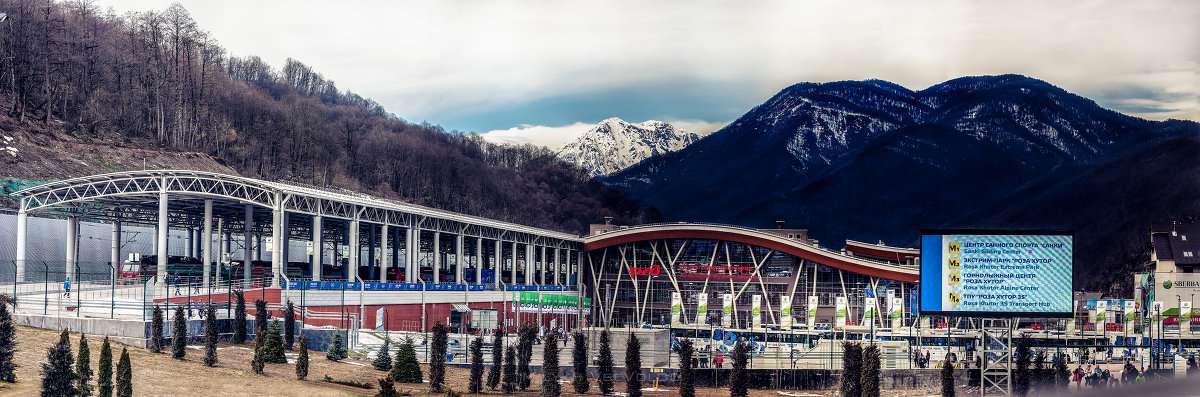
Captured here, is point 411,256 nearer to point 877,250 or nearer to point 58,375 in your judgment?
point 58,375

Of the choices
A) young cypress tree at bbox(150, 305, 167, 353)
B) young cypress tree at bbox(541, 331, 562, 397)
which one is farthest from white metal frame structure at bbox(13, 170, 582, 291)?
young cypress tree at bbox(541, 331, 562, 397)

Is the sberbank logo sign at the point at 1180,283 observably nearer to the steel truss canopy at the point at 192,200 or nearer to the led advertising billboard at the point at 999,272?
the led advertising billboard at the point at 999,272

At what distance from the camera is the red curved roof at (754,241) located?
8469 centimetres

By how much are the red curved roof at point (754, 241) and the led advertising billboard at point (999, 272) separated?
44.9 metres

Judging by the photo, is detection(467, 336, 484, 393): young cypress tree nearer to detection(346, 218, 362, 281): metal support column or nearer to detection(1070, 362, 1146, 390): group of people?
detection(1070, 362, 1146, 390): group of people

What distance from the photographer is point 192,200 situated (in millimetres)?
65312

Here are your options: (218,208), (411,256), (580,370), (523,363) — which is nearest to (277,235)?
(411,256)

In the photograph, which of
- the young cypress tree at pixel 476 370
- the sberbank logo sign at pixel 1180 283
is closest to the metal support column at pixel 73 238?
the young cypress tree at pixel 476 370

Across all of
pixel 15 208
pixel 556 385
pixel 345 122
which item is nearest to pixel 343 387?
pixel 556 385

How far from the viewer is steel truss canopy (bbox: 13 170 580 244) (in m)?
57.8

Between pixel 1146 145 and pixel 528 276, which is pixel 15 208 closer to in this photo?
pixel 528 276

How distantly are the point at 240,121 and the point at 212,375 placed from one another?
9662cm

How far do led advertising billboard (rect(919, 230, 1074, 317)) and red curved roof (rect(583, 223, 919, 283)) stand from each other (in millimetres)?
44949

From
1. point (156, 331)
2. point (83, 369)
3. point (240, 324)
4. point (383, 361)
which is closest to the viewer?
point (83, 369)
